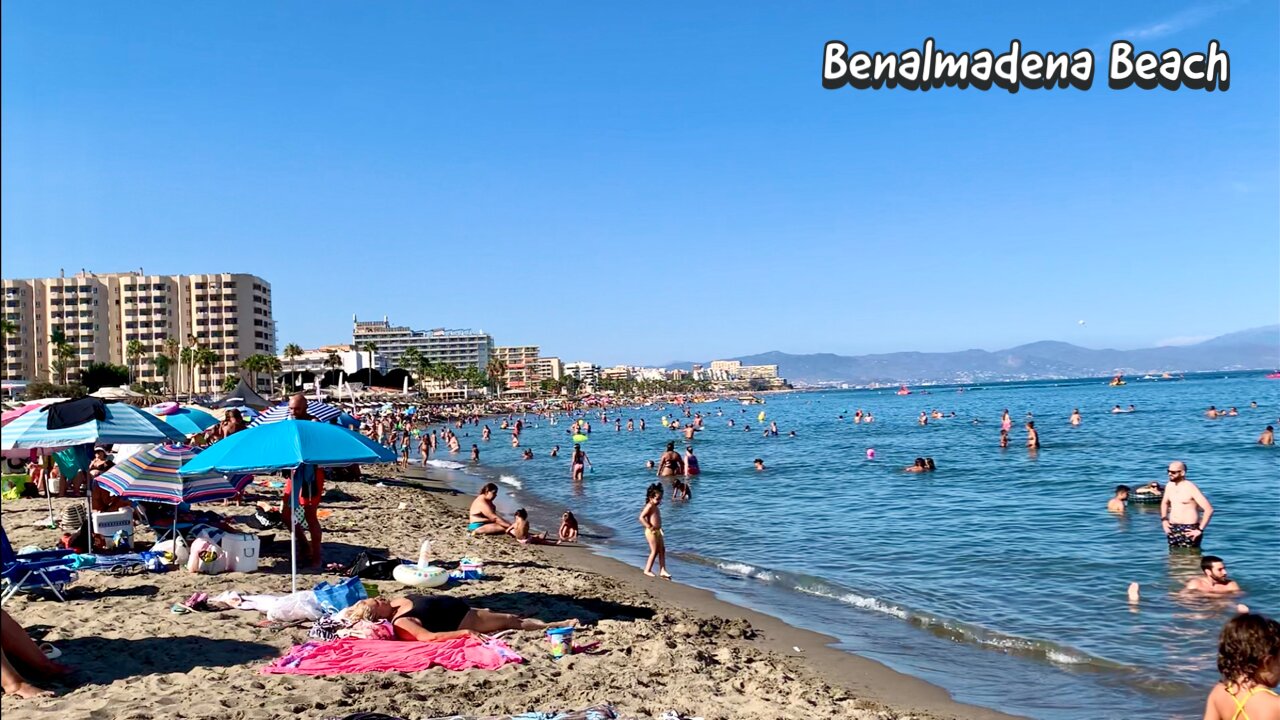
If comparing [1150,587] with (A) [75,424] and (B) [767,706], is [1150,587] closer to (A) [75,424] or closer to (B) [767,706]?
(B) [767,706]

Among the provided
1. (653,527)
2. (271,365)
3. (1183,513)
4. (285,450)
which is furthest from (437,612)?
(271,365)

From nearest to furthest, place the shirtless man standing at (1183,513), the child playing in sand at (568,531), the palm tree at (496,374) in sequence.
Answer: the shirtless man standing at (1183,513) < the child playing in sand at (568,531) < the palm tree at (496,374)

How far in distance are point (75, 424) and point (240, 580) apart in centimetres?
264

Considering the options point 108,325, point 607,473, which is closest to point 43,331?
point 108,325

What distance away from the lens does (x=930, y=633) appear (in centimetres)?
968

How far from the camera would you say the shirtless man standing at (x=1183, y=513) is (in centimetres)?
1224

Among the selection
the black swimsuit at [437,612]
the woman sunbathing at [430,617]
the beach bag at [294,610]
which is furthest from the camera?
the beach bag at [294,610]

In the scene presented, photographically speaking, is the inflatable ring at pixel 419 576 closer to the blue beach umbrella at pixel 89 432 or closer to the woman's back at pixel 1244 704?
the blue beach umbrella at pixel 89 432

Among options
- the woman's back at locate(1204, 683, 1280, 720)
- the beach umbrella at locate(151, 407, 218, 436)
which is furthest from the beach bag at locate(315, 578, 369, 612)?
the beach umbrella at locate(151, 407, 218, 436)

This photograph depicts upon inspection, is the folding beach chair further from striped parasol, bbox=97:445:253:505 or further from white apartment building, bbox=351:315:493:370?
white apartment building, bbox=351:315:493:370

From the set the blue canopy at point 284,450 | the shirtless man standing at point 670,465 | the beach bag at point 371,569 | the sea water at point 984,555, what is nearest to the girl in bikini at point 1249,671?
the sea water at point 984,555

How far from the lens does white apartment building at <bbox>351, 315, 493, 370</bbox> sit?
192m

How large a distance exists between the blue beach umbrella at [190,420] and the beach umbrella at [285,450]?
7.36m

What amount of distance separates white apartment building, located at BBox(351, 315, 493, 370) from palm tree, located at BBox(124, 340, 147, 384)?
278 ft
